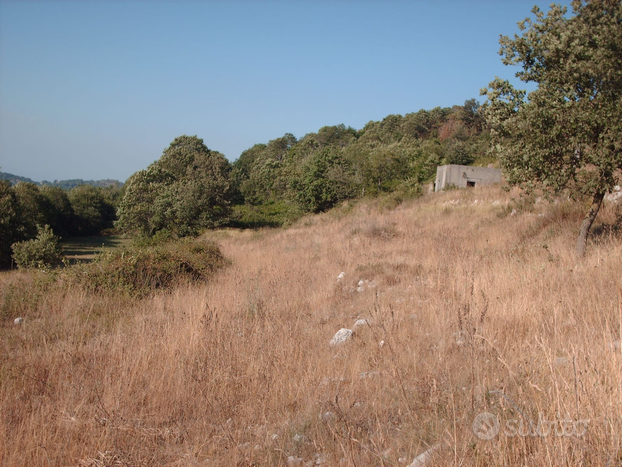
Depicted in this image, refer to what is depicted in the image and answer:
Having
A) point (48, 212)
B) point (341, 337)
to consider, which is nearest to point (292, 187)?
point (341, 337)

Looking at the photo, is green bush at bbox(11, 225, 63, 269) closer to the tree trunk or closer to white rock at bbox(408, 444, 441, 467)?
the tree trunk

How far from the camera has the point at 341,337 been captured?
4.14 meters

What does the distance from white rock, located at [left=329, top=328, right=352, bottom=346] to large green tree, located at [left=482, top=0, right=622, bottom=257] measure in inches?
188

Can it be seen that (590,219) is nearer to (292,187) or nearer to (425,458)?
(425,458)

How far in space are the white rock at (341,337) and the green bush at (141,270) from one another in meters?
4.40

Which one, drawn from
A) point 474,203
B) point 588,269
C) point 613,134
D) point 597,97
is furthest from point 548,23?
point 474,203

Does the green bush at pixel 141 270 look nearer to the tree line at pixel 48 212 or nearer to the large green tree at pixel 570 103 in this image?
the large green tree at pixel 570 103

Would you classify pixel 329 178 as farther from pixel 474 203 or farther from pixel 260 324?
pixel 260 324

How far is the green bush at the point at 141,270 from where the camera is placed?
7141 millimetres

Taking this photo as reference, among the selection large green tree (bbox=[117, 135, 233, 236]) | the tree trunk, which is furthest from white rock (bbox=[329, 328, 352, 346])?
large green tree (bbox=[117, 135, 233, 236])

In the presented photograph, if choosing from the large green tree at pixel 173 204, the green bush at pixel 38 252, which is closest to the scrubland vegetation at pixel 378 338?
the green bush at pixel 38 252

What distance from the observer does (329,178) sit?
32188 mm

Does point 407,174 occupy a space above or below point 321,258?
above

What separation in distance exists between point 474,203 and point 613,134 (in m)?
10.5
